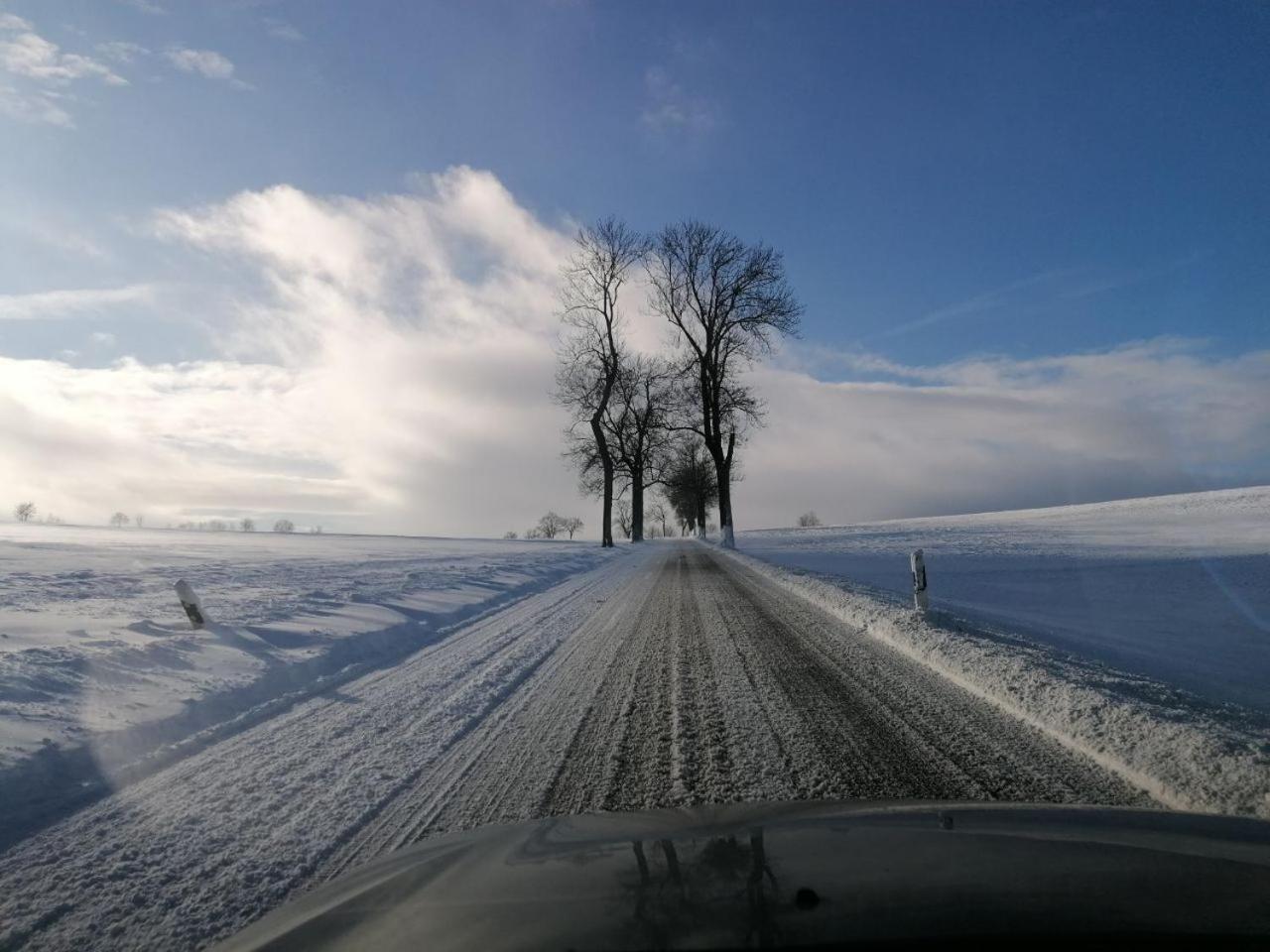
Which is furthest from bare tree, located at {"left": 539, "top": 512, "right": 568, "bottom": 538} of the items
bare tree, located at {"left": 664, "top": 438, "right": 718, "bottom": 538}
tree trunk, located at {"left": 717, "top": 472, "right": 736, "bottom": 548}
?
tree trunk, located at {"left": 717, "top": 472, "right": 736, "bottom": 548}

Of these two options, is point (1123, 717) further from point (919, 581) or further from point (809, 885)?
point (919, 581)

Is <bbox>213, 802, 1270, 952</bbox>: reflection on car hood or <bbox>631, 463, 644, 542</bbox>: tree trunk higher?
<bbox>631, 463, 644, 542</bbox>: tree trunk

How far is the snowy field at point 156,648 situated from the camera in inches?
167

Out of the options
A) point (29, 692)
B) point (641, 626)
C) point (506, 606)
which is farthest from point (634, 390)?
point (29, 692)

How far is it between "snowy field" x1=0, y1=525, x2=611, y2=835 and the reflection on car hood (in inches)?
108

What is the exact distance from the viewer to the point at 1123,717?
13.6ft

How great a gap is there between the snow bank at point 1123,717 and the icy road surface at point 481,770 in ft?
0.69

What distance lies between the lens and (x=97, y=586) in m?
11.3

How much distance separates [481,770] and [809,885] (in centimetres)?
260

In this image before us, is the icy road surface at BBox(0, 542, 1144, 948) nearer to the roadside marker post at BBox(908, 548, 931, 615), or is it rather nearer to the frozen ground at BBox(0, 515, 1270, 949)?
the frozen ground at BBox(0, 515, 1270, 949)

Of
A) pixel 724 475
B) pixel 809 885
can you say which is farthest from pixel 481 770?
pixel 724 475

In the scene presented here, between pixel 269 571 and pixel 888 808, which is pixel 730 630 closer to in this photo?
pixel 888 808

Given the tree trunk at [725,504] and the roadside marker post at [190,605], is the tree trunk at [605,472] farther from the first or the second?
the roadside marker post at [190,605]

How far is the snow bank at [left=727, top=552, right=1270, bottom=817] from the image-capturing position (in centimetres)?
324
